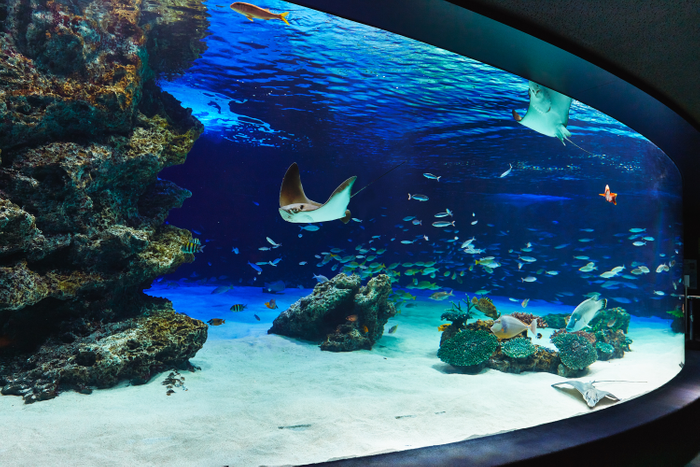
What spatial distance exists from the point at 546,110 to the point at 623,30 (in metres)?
1.46

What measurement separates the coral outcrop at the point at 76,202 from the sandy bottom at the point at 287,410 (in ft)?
2.52

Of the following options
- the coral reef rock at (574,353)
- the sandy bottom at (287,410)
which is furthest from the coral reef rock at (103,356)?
the coral reef rock at (574,353)

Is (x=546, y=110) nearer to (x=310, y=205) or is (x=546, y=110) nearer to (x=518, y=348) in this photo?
(x=310, y=205)

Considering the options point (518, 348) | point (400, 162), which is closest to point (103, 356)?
point (518, 348)

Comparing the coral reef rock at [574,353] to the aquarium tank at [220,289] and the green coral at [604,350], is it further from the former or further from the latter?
Result: the green coral at [604,350]

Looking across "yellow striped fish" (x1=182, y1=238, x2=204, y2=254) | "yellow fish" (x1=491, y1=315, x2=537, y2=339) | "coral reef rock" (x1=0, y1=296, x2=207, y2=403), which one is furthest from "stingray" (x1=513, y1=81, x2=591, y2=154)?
"coral reef rock" (x1=0, y1=296, x2=207, y2=403)

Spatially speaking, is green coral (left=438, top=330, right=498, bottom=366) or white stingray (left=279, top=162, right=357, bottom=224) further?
green coral (left=438, top=330, right=498, bottom=366)

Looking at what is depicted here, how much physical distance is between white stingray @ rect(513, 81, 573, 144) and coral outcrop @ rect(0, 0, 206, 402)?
615 cm

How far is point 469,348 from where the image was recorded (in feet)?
21.8

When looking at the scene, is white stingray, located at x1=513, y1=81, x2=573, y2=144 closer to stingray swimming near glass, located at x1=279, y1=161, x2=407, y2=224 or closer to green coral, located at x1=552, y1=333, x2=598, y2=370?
stingray swimming near glass, located at x1=279, y1=161, x2=407, y2=224

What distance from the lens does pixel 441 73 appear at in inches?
384

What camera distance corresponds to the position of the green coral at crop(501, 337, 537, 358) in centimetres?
652

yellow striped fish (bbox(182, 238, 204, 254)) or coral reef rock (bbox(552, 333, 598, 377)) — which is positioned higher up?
yellow striped fish (bbox(182, 238, 204, 254))

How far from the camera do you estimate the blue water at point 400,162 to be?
9867 mm
